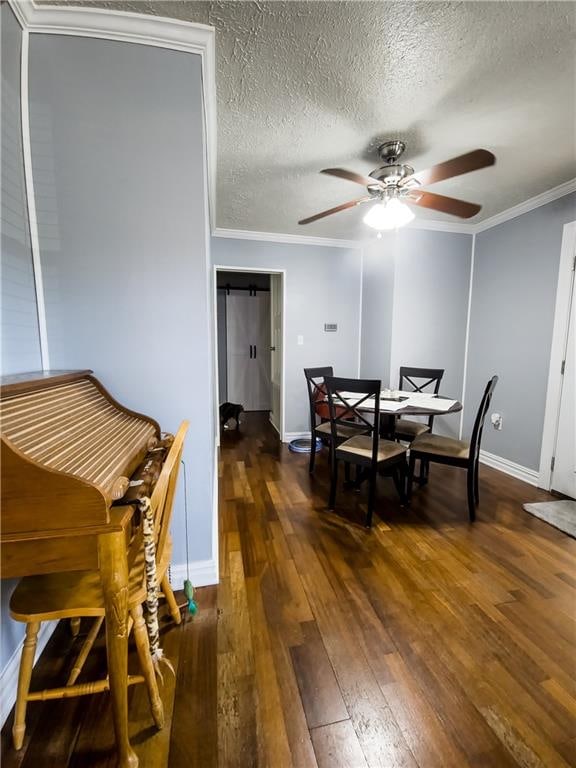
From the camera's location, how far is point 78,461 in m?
0.86

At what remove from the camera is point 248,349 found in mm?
5324

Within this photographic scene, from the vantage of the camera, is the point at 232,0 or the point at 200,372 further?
the point at 200,372

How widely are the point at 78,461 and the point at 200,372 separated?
755 millimetres

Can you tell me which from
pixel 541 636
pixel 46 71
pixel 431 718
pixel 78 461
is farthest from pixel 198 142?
pixel 541 636

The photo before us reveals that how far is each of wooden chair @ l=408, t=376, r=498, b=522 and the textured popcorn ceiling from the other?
4.93 ft

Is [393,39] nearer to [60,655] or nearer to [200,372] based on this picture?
[200,372]

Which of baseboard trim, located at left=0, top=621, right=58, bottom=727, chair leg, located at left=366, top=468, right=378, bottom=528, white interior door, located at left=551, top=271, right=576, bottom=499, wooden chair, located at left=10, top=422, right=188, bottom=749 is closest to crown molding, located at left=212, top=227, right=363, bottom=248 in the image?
white interior door, located at left=551, top=271, right=576, bottom=499

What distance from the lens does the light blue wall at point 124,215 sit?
4.30ft

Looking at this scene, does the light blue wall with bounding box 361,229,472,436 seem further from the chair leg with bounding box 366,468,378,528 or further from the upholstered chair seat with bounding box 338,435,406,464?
the chair leg with bounding box 366,468,378,528

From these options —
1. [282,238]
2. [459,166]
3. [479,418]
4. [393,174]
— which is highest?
[282,238]

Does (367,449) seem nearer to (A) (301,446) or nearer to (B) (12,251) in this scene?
(A) (301,446)

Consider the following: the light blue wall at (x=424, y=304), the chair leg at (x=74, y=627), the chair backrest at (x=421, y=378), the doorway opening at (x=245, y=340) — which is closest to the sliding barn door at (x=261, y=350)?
the doorway opening at (x=245, y=340)

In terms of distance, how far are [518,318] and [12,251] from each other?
354 cm

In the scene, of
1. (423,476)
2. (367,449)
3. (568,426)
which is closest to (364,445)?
(367,449)
